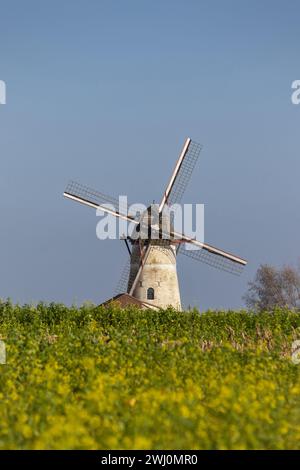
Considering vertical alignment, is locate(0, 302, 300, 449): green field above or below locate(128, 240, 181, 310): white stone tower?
below

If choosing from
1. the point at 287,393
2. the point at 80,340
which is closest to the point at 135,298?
the point at 80,340

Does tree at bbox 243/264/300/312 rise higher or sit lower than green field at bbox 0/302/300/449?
higher

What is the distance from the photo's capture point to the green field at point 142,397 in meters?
10.2

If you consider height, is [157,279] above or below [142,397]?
above

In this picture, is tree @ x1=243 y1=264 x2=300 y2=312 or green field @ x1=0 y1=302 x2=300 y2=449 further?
tree @ x1=243 y1=264 x2=300 y2=312

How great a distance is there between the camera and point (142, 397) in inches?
474

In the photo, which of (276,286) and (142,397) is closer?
(142,397)

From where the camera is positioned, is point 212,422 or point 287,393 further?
point 287,393

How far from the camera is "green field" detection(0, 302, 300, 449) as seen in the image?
10195 millimetres
